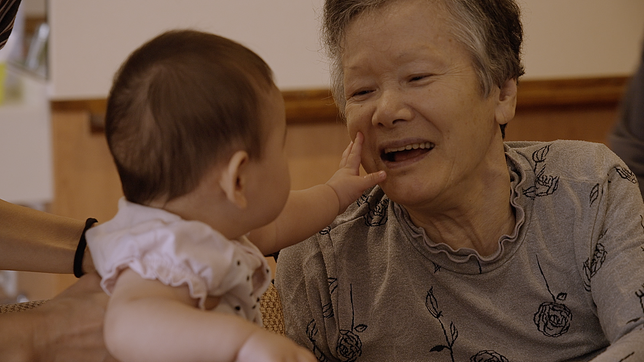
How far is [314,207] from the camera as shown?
136cm

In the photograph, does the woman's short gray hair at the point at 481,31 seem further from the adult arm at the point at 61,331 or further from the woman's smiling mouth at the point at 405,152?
the adult arm at the point at 61,331

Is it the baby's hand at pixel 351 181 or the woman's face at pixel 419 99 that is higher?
the woman's face at pixel 419 99

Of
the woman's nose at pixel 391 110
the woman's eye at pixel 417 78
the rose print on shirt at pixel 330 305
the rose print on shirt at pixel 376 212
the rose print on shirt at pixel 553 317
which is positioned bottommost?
the rose print on shirt at pixel 330 305

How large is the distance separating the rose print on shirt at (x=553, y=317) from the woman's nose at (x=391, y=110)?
0.50 m

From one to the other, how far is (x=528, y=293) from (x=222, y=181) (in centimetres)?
83

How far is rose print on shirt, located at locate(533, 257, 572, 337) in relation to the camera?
1.49 meters

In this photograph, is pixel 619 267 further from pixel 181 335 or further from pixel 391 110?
pixel 181 335

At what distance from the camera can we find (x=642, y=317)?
1301mm

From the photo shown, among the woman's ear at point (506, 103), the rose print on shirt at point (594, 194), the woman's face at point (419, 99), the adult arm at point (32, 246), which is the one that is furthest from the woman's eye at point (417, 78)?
the adult arm at point (32, 246)

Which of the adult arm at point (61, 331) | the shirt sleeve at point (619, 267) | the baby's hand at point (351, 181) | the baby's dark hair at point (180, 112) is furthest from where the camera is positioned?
the baby's hand at point (351, 181)

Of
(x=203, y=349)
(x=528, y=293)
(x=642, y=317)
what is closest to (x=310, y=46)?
(x=528, y=293)

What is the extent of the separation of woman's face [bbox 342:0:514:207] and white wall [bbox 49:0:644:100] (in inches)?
54.7

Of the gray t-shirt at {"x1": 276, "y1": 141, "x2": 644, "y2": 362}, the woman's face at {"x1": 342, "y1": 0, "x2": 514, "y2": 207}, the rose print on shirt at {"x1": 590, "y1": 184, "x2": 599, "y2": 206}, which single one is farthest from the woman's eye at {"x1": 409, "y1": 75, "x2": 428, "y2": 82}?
the rose print on shirt at {"x1": 590, "y1": 184, "x2": 599, "y2": 206}

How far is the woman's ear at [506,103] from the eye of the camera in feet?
5.15
